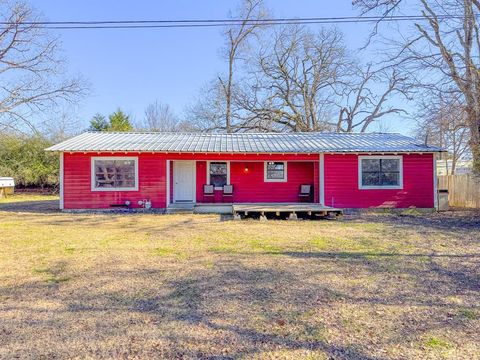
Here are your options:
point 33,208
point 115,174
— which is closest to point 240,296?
point 115,174

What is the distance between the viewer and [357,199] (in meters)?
13.3

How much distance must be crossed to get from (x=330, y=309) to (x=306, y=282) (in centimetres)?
90

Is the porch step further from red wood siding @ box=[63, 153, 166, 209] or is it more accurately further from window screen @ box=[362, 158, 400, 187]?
window screen @ box=[362, 158, 400, 187]

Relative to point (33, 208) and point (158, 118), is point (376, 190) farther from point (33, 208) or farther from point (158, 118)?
point (158, 118)

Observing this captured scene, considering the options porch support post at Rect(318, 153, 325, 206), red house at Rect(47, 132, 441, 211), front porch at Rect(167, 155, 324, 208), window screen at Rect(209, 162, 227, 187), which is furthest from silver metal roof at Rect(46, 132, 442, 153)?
window screen at Rect(209, 162, 227, 187)

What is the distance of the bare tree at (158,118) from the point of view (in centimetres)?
3719

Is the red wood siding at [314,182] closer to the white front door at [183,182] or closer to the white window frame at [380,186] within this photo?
the white window frame at [380,186]

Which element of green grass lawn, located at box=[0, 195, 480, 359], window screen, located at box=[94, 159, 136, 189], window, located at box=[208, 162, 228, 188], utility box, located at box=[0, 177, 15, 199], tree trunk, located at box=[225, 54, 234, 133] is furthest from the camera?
tree trunk, located at box=[225, 54, 234, 133]

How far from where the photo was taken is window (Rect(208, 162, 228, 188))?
46.7 ft

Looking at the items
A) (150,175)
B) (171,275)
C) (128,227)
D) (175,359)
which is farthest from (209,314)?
(150,175)

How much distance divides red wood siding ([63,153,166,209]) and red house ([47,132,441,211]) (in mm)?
→ 36

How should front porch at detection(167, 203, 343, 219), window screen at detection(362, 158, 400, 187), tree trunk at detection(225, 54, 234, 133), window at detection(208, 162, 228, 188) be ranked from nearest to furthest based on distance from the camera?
front porch at detection(167, 203, 343, 219)
window screen at detection(362, 158, 400, 187)
window at detection(208, 162, 228, 188)
tree trunk at detection(225, 54, 234, 133)

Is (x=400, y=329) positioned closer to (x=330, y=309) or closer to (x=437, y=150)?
(x=330, y=309)

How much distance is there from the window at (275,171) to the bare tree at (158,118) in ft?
80.9
